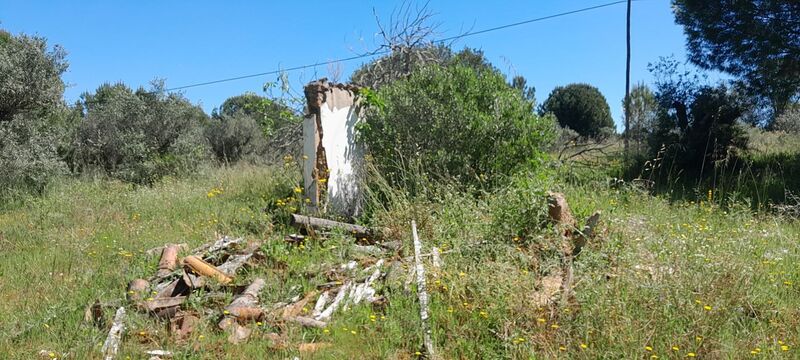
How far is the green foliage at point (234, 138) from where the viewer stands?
19.7 meters

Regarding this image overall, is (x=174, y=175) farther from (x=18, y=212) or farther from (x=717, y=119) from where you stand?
(x=717, y=119)

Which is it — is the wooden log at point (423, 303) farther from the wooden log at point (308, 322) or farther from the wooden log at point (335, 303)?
the wooden log at point (308, 322)

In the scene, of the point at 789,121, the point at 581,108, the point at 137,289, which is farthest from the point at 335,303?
the point at 581,108

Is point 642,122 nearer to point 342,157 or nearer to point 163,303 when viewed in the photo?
point 342,157

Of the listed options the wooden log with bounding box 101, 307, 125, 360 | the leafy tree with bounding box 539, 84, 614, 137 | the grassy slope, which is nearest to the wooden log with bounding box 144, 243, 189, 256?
the grassy slope

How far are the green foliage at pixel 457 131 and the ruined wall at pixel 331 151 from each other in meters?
0.31

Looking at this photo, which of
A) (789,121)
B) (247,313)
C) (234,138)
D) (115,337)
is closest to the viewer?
(115,337)

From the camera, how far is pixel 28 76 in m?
11.1

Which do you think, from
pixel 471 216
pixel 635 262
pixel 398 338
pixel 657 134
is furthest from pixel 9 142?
pixel 657 134

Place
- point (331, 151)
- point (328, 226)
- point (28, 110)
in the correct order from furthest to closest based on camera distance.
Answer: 1. point (28, 110)
2. point (331, 151)
3. point (328, 226)

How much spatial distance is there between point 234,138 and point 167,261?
15.3m

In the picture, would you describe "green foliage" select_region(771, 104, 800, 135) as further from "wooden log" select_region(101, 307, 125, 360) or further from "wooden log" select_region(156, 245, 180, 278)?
"wooden log" select_region(101, 307, 125, 360)

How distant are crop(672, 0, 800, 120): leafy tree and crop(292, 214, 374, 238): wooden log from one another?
32.0 feet

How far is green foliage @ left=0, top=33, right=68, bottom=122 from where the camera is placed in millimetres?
10734
